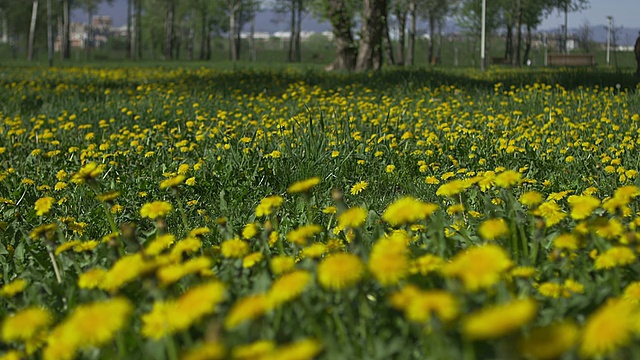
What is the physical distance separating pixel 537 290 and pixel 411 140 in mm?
3179

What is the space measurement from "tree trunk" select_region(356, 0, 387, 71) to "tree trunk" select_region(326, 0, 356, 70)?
850 millimetres

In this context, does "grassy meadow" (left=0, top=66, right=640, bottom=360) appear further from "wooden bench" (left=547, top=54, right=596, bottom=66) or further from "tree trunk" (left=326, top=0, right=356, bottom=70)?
"wooden bench" (left=547, top=54, right=596, bottom=66)

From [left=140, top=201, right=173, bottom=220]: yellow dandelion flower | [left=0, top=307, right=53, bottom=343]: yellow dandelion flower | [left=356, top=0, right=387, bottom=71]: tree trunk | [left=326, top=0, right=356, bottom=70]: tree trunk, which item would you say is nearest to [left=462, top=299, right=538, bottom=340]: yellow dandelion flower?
[left=0, top=307, right=53, bottom=343]: yellow dandelion flower

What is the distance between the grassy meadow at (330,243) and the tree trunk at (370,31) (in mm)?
7666

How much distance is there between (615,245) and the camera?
172 cm

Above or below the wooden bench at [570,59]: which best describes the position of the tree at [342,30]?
below

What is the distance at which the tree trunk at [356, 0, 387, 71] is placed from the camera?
45.5ft

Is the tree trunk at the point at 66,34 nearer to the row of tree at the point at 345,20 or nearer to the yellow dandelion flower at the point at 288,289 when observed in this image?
the row of tree at the point at 345,20

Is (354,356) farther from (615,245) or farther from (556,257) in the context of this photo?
(615,245)

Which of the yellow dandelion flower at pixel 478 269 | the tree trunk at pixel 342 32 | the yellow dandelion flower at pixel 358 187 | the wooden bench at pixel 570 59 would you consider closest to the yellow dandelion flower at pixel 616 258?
the yellow dandelion flower at pixel 478 269

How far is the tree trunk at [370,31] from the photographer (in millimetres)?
13859

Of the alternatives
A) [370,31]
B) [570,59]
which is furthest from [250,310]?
[570,59]

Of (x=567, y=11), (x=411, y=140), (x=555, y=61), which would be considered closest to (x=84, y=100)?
(x=411, y=140)

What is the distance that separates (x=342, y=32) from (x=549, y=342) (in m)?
15.3
